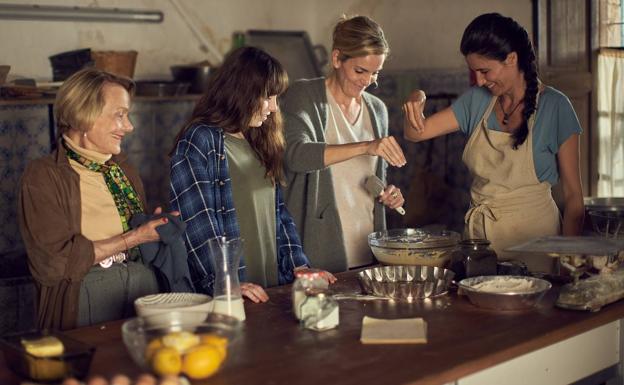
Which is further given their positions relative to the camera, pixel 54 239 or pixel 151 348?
pixel 54 239

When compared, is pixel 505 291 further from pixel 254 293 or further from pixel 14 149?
pixel 14 149

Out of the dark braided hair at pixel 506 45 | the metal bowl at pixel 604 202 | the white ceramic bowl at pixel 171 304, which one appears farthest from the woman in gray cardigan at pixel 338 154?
the metal bowl at pixel 604 202

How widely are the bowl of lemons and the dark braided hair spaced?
174 cm

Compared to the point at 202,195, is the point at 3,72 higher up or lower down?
higher up

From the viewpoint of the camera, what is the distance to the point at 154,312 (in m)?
2.63

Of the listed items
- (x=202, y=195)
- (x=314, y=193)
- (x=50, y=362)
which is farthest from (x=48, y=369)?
(x=314, y=193)

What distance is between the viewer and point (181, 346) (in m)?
2.31

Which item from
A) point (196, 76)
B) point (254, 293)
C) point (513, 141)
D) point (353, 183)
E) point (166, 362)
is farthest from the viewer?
point (196, 76)

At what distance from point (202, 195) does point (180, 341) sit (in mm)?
1118

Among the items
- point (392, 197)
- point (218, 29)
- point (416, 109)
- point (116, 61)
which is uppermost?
point (218, 29)

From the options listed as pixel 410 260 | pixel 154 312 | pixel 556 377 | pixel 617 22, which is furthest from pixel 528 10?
pixel 154 312

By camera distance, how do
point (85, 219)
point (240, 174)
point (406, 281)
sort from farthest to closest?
point (240, 174) < point (85, 219) < point (406, 281)

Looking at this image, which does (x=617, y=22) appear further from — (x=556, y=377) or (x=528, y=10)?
(x=556, y=377)

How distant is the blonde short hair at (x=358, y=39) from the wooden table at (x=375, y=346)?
1.26 m
